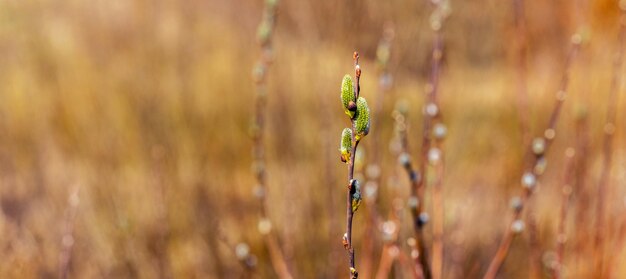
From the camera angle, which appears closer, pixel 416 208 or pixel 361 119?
pixel 361 119

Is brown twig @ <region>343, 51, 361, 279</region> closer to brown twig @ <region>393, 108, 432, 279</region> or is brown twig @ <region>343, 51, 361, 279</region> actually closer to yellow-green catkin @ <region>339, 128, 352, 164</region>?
yellow-green catkin @ <region>339, 128, 352, 164</region>

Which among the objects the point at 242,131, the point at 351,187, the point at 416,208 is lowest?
the point at 242,131

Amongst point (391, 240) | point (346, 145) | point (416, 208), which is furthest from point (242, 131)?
point (346, 145)

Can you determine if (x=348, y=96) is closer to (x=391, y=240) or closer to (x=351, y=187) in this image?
(x=351, y=187)

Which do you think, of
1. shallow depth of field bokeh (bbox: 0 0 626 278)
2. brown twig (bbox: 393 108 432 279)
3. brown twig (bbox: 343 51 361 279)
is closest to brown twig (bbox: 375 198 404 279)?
brown twig (bbox: 393 108 432 279)

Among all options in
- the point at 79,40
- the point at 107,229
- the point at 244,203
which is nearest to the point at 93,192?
the point at 107,229

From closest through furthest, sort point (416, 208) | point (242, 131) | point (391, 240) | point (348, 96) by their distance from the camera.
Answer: point (348, 96) → point (416, 208) → point (391, 240) → point (242, 131)
